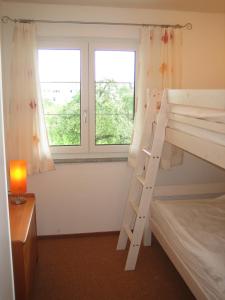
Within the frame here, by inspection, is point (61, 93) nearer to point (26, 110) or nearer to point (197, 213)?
point (26, 110)

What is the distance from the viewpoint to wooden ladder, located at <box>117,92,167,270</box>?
236 cm

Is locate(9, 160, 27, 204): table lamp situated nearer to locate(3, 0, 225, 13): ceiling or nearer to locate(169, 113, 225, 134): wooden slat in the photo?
locate(169, 113, 225, 134): wooden slat

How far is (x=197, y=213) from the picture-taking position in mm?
2533

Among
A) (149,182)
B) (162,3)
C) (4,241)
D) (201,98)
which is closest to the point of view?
(4,241)

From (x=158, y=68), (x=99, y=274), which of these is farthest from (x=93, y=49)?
(x=99, y=274)

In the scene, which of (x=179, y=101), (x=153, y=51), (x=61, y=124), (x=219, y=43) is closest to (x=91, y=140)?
(x=61, y=124)

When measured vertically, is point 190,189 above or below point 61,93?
below

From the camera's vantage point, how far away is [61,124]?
3020 millimetres

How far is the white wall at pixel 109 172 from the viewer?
2.88 meters

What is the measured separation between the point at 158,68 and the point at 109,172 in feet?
3.80

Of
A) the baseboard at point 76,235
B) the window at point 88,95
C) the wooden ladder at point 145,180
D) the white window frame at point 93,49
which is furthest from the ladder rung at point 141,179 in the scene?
the baseboard at point 76,235

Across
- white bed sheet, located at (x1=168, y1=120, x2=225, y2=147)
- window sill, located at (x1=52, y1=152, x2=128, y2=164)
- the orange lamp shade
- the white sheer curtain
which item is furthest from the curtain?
the orange lamp shade

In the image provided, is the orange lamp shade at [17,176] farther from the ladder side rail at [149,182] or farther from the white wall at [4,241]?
the white wall at [4,241]

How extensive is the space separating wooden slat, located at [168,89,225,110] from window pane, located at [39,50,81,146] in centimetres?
117
